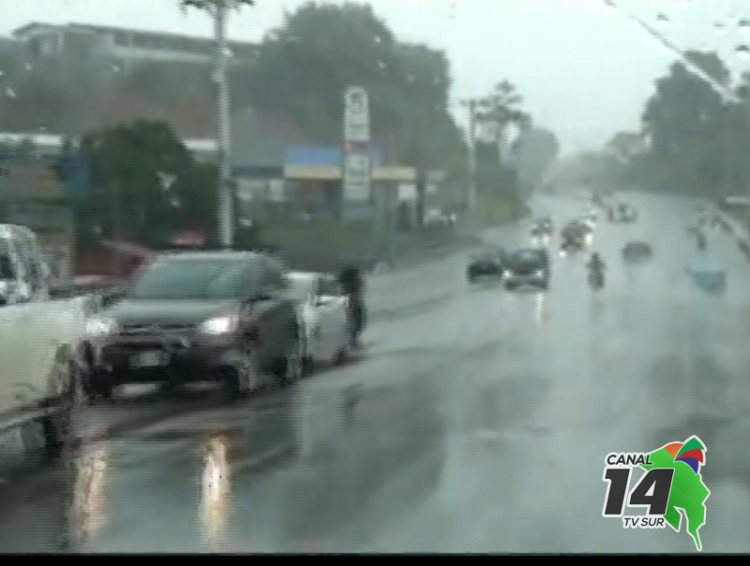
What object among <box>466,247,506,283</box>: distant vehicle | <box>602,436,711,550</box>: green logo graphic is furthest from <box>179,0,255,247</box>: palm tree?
<box>602,436,711,550</box>: green logo graphic

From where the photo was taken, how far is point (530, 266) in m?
10.4

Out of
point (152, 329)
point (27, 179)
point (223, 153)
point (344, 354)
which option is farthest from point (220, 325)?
point (27, 179)

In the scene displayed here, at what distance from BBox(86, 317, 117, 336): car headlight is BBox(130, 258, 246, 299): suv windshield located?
26cm

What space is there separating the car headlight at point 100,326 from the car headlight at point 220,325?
80 centimetres

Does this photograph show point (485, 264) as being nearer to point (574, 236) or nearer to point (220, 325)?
point (574, 236)

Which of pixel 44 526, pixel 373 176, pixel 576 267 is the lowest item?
pixel 44 526

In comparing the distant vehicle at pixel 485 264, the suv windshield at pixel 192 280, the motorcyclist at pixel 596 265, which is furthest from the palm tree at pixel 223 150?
the motorcyclist at pixel 596 265

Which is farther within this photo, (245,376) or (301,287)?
(245,376)

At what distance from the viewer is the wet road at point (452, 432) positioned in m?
7.35

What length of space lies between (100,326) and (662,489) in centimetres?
460

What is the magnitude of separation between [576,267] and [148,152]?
3.20m
